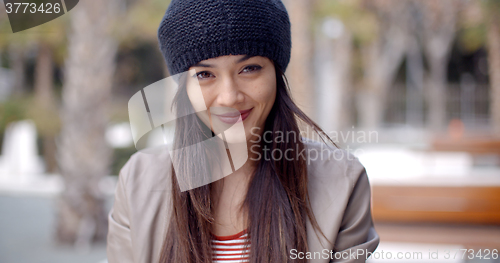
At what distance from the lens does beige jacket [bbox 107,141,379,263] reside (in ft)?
4.93

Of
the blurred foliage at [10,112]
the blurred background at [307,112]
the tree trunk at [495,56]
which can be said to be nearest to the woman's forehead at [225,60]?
the blurred background at [307,112]

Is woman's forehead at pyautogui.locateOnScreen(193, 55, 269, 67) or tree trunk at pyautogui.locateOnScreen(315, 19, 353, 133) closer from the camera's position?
woman's forehead at pyautogui.locateOnScreen(193, 55, 269, 67)

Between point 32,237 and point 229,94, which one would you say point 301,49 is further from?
point 32,237

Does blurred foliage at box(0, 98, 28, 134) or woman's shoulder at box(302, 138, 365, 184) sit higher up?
blurred foliage at box(0, 98, 28, 134)

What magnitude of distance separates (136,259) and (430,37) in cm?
1569

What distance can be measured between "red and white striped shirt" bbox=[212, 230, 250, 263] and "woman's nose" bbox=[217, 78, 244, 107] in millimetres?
519

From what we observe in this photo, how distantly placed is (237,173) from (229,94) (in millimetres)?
422

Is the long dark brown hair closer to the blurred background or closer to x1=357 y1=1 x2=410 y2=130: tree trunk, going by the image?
the blurred background

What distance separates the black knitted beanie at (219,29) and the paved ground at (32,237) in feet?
11.5

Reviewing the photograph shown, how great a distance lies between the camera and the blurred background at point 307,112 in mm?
3418

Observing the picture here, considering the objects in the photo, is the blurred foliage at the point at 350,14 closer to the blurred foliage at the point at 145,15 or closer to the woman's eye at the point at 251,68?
the blurred foliage at the point at 145,15

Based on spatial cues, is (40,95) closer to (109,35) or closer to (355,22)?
(109,35)

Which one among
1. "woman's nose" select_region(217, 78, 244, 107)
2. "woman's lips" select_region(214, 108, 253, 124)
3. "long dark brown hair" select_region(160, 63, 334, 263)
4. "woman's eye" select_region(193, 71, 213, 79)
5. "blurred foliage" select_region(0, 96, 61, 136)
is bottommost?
"long dark brown hair" select_region(160, 63, 334, 263)

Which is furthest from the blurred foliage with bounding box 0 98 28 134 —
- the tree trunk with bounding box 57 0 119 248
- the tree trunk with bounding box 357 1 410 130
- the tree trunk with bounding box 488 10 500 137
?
the tree trunk with bounding box 488 10 500 137
